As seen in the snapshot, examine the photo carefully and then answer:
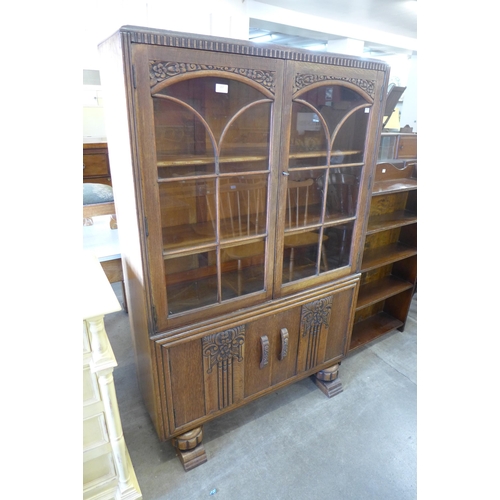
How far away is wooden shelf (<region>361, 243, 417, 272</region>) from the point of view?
1.96 metres

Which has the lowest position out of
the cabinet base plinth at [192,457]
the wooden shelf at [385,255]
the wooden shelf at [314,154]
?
the cabinet base plinth at [192,457]

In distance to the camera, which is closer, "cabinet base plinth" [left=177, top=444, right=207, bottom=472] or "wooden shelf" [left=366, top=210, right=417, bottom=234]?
"cabinet base plinth" [left=177, top=444, right=207, bottom=472]

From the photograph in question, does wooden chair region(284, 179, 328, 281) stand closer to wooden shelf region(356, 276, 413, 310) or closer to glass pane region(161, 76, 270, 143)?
glass pane region(161, 76, 270, 143)

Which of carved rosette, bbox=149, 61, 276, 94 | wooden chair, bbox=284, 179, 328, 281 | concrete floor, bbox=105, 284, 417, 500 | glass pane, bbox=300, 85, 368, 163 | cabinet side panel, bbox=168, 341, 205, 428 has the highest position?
carved rosette, bbox=149, 61, 276, 94

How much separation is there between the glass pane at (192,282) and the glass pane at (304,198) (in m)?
0.38

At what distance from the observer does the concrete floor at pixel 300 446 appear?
137 cm

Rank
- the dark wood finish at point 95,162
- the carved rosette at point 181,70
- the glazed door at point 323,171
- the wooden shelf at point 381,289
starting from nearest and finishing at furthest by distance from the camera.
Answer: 1. the carved rosette at point 181,70
2. the glazed door at point 323,171
3. the wooden shelf at point 381,289
4. the dark wood finish at point 95,162

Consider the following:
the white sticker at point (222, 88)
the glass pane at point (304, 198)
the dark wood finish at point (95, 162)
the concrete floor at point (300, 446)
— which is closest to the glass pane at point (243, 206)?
the glass pane at point (304, 198)

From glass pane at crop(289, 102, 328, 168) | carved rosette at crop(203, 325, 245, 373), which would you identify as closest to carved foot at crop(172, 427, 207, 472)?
carved rosette at crop(203, 325, 245, 373)

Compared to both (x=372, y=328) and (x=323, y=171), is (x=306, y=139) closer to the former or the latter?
(x=323, y=171)

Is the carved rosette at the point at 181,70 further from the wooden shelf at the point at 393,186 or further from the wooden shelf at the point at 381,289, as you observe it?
the wooden shelf at the point at 381,289
